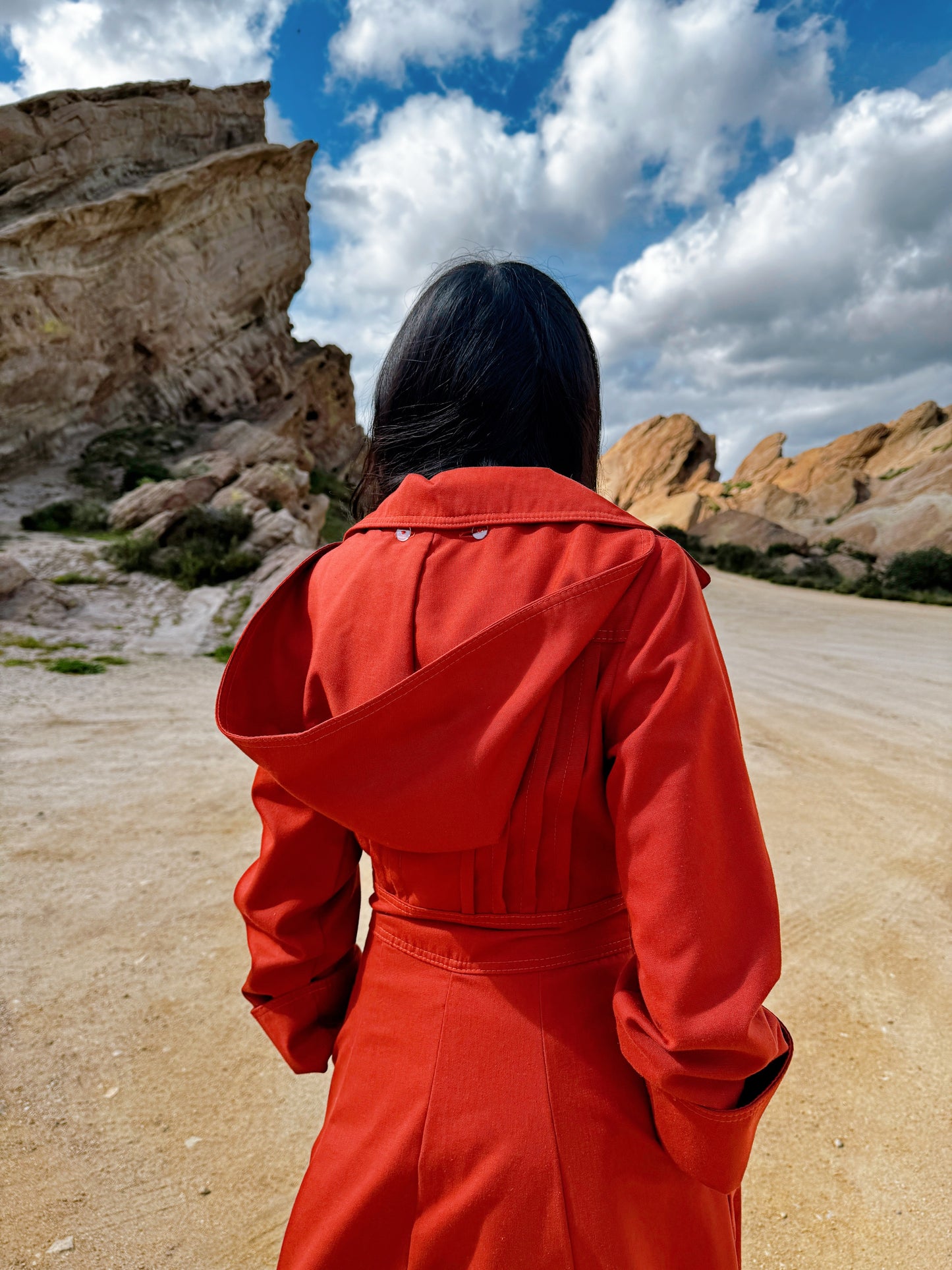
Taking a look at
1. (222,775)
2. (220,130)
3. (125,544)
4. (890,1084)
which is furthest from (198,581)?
(220,130)

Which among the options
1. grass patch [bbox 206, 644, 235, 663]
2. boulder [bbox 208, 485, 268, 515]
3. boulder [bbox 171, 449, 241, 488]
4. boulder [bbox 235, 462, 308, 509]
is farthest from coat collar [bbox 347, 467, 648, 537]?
boulder [bbox 171, 449, 241, 488]

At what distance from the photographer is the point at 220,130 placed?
21.2 meters

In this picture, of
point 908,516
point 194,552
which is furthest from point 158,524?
point 908,516

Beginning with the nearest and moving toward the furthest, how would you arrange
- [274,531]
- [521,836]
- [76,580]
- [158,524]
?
→ [521,836] → [76,580] → [158,524] → [274,531]

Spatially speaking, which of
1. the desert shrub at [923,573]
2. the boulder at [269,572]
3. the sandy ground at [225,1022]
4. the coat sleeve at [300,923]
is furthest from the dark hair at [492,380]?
the desert shrub at [923,573]

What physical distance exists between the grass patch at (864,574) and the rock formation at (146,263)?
1406cm

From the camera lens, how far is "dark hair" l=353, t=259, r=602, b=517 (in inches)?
39.9

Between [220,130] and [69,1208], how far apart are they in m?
26.0

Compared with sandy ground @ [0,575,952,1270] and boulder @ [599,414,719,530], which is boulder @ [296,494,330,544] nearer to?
sandy ground @ [0,575,952,1270]

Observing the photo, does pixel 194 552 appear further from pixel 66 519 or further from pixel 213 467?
pixel 213 467

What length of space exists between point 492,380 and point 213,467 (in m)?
16.7

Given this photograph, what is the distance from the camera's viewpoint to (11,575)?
9633 mm

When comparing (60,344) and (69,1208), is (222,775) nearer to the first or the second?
(69,1208)

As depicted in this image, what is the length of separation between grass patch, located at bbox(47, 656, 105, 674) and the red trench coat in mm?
7972
